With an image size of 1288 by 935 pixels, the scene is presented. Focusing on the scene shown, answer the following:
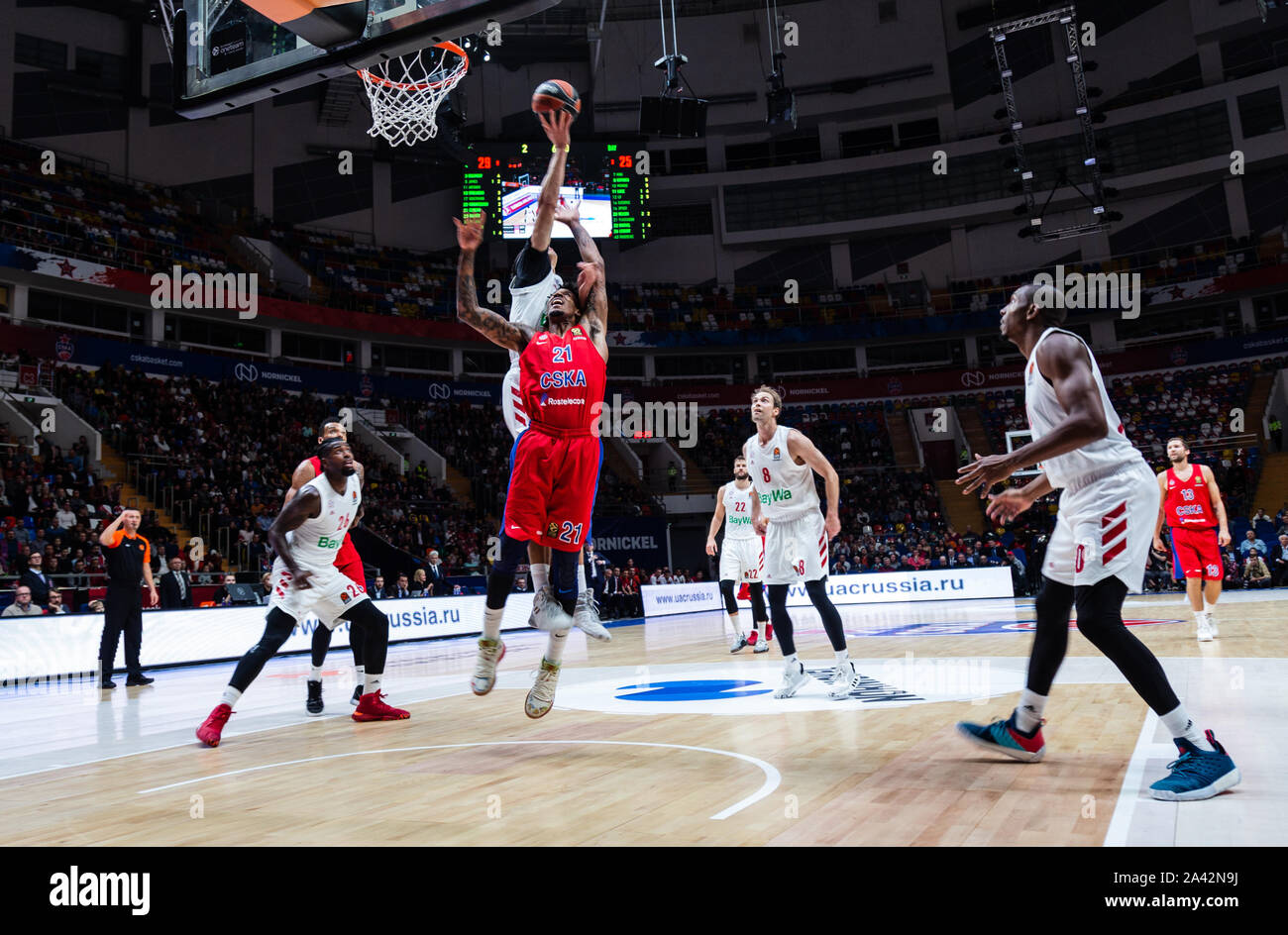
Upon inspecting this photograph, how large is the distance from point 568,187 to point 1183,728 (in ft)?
90.9

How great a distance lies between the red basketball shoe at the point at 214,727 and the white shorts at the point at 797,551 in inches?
149

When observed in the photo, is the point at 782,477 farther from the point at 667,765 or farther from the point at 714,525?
the point at 714,525

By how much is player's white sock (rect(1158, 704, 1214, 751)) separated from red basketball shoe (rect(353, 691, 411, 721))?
475 cm

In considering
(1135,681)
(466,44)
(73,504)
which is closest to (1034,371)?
(1135,681)

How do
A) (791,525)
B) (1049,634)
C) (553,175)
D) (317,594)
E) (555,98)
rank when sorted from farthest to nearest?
1. (791,525)
2. (317,594)
3. (553,175)
4. (555,98)
5. (1049,634)

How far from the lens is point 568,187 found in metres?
29.0

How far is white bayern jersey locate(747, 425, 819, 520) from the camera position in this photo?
6.92 m

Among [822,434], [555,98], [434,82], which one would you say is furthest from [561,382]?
[822,434]

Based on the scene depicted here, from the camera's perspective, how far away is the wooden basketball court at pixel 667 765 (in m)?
3.18

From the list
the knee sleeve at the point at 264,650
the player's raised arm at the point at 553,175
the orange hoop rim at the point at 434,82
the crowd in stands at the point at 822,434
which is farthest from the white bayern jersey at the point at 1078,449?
the crowd in stands at the point at 822,434

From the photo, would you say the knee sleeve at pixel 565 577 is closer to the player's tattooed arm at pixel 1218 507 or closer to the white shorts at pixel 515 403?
the white shorts at pixel 515 403

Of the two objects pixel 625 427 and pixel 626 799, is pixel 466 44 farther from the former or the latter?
pixel 625 427

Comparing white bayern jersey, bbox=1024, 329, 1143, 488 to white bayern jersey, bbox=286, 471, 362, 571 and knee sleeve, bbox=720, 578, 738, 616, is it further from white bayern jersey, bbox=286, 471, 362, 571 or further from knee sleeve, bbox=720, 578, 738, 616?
knee sleeve, bbox=720, 578, 738, 616
